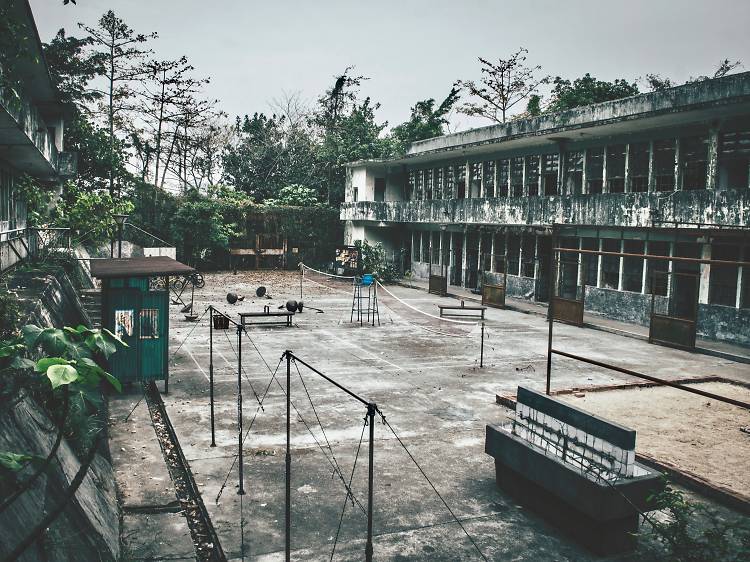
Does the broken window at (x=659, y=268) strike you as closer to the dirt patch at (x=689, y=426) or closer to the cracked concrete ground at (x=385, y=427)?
the cracked concrete ground at (x=385, y=427)

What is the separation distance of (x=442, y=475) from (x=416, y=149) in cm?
3408

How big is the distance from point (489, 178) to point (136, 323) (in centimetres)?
2493

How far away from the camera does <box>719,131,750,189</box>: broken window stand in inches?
842

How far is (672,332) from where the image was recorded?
20.6 meters

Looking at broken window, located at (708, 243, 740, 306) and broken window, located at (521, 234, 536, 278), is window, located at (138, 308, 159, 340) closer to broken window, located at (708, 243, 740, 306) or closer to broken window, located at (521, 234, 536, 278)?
broken window, located at (708, 243, 740, 306)

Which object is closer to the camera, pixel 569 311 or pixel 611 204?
pixel 569 311

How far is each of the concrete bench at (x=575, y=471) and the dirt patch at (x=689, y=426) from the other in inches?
93.6

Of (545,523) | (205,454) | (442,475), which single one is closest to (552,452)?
(545,523)

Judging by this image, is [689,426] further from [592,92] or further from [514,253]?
[592,92]

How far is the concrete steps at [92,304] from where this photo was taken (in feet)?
62.2

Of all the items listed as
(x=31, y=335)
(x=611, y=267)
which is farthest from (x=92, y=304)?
(x=611, y=267)

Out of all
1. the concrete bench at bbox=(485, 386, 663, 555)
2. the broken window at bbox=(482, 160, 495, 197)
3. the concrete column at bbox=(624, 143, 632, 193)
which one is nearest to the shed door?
the concrete bench at bbox=(485, 386, 663, 555)

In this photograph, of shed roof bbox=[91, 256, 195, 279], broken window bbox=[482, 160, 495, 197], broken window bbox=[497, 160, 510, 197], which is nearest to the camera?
shed roof bbox=[91, 256, 195, 279]

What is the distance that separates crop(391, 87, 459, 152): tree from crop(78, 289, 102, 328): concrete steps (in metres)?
29.0
